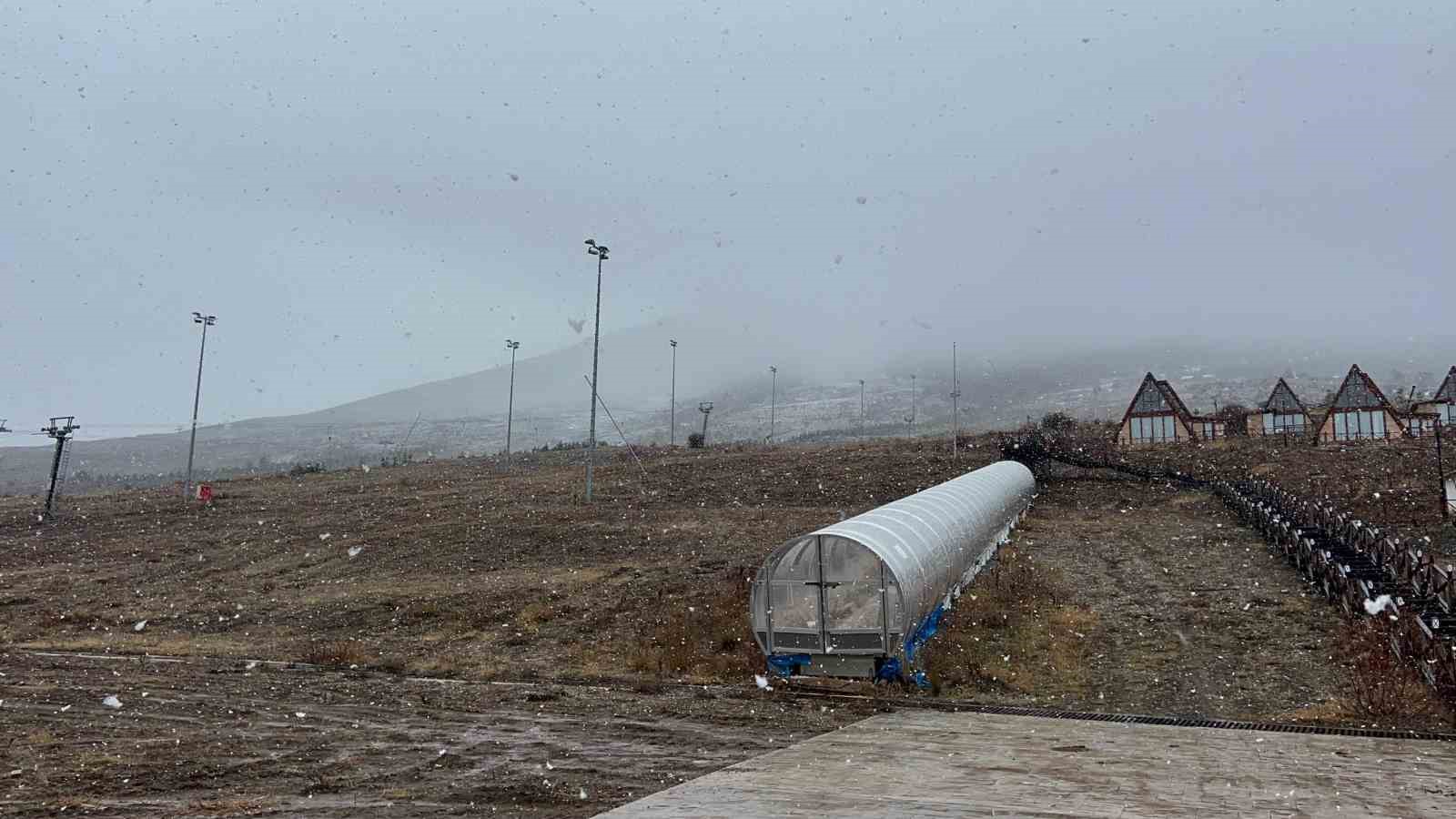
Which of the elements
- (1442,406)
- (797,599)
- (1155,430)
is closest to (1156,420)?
(1155,430)

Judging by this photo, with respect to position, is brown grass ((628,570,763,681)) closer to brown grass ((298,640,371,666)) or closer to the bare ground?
the bare ground

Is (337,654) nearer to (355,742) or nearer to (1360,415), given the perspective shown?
(355,742)

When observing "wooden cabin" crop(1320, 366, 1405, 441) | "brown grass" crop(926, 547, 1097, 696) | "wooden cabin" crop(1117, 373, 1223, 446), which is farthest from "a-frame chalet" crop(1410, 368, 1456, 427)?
"brown grass" crop(926, 547, 1097, 696)

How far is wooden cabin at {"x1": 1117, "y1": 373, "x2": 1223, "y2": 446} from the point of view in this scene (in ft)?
196

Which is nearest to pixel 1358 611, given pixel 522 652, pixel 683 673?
pixel 683 673

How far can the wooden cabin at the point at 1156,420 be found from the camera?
2355 inches

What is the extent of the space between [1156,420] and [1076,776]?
57.4 meters

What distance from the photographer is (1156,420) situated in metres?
60.5

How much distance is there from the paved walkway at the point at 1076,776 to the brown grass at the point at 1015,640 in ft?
9.47

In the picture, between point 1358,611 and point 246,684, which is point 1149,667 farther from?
point 246,684

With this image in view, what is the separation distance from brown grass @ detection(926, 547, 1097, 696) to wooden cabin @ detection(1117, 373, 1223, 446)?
42.5m

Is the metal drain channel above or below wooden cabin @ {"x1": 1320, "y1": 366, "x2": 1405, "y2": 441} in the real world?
below

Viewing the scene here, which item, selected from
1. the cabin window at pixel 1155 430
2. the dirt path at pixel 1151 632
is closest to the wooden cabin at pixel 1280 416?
the cabin window at pixel 1155 430

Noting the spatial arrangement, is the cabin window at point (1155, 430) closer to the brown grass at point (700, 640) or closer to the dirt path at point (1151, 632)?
the dirt path at point (1151, 632)
